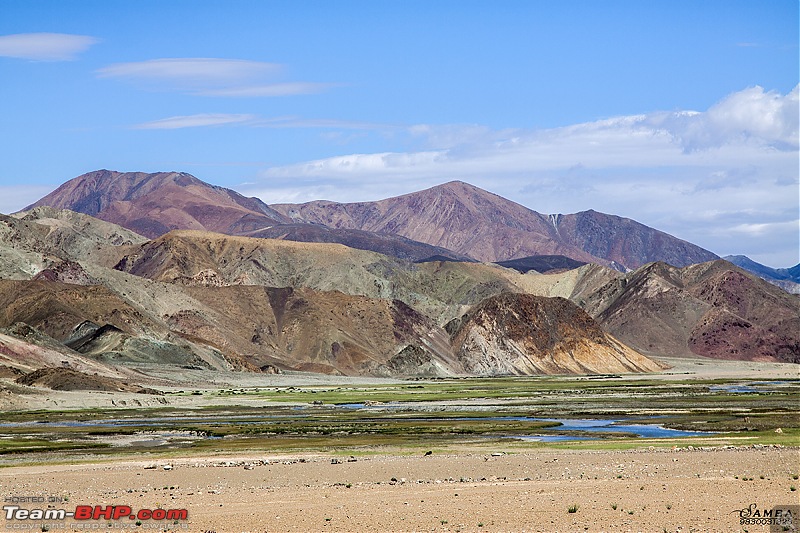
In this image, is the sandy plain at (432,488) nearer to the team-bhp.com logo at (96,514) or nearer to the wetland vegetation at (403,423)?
the team-bhp.com logo at (96,514)

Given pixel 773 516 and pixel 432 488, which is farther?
pixel 432 488

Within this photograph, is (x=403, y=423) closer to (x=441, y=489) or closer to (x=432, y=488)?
(x=432, y=488)

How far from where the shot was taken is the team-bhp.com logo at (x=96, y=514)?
30.3 metres

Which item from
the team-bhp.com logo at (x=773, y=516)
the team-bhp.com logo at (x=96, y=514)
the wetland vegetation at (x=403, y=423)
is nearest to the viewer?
the team-bhp.com logo at (x=773, y=516)

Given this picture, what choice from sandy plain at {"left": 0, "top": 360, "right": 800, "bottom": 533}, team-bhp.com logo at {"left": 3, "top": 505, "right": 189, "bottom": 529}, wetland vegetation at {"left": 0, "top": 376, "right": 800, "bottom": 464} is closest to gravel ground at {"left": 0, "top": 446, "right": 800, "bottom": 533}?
sandy plain at {"left": 0, "top": 360, "right": 800, "bottom": 533}

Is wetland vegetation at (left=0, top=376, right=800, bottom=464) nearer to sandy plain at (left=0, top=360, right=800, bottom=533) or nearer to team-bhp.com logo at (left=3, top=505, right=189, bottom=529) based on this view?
sandy plain at (left=0, top=360, right=800, bottom=533)

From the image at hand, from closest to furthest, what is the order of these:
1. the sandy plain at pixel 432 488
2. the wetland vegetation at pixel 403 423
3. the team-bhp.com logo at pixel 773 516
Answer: the team-bhp.com logo at pixel 773 516
the sandy plain at pixel 432 488
the wetland vegetation at pixel 403 423

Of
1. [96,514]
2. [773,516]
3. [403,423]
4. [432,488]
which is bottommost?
[403,423]

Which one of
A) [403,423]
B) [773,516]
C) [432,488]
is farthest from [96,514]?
[403,423]

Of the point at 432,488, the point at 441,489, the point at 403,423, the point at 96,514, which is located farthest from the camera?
the point at 403,423

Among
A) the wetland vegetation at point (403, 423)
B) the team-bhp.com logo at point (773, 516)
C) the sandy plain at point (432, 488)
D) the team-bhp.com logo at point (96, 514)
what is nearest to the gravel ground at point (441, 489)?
the sandy plain at point (432, 488)

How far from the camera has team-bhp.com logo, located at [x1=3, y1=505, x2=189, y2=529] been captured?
99.6ft

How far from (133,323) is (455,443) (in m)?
122

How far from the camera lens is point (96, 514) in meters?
31.2
